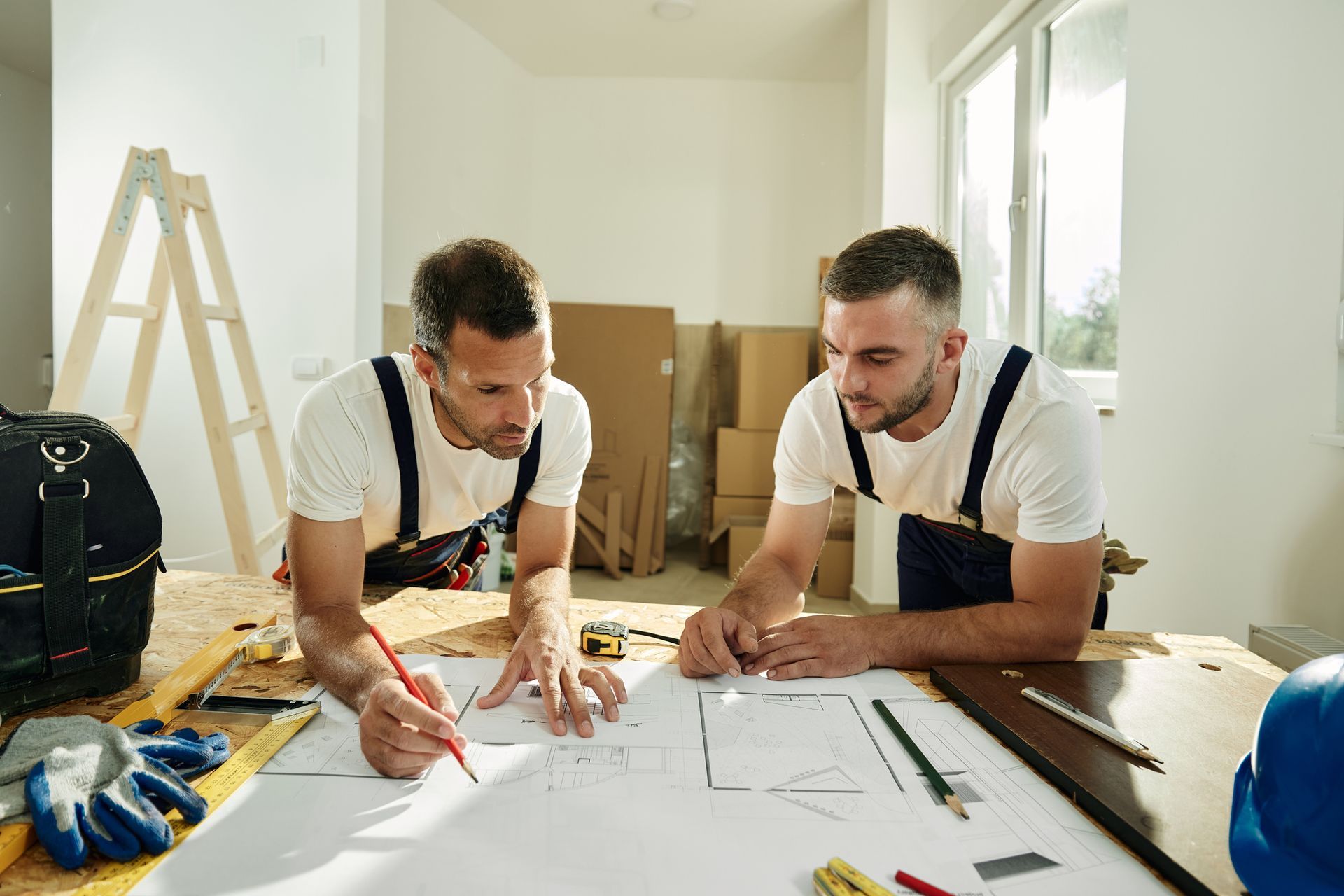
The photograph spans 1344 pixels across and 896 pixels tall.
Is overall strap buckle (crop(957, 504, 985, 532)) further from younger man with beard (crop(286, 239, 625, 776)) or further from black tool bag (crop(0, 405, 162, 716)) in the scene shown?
black tool bag (crop(0, 405, 162, 716))

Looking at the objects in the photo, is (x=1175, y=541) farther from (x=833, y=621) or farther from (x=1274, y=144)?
(x=833, y=621)

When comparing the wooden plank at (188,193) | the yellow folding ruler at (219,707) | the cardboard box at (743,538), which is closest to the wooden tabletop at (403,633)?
the yellow folding ruler at (219,707)

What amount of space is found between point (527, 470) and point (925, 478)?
77cm

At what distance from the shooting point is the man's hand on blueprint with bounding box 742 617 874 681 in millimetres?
1185

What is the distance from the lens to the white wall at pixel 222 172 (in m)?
3.39

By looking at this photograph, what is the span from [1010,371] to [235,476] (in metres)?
2.56

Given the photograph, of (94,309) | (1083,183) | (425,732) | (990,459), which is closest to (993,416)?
(990,459)

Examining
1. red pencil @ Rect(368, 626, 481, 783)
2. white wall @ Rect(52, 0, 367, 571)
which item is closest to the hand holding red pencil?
red pencil @ Rect(368, 626, 481, 783)

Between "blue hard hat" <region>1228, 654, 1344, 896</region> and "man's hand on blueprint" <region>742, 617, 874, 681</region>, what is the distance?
0.56 meters

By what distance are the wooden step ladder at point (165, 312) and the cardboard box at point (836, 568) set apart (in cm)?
273

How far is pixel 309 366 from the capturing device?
3453 millimetres

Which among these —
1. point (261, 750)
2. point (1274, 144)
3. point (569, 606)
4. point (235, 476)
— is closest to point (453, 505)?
point (569, 606)

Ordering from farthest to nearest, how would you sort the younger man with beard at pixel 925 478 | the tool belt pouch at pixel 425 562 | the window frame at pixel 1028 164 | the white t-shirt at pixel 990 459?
1. the window frame at pixel 1028 164
2. the tool belt pouch at pixel 425 562
3. the white t-shirt at pixel 990 459
4. the younger man with beard at pixel 925 478

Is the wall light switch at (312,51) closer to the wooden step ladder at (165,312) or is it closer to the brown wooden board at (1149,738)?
the wooden step ladder at (165,312)
